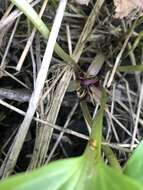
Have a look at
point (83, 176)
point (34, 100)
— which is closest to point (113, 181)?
point (83, 176)

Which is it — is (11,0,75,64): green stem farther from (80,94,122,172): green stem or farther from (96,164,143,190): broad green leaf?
(96,164,143,190): broad green leaf

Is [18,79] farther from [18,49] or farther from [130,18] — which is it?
[130,18]

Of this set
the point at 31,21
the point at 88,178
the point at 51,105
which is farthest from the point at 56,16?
the point at 88,178

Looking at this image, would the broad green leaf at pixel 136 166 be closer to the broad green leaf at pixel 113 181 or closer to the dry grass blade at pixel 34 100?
the broad green leaf at pixel 113 181

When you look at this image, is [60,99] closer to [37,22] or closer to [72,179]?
[37,22]

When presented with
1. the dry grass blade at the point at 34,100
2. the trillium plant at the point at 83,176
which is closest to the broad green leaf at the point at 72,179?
the trillium plant at the point at 83,176

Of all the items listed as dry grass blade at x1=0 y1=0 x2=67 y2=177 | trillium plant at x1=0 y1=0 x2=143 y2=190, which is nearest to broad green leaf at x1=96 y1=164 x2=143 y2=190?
trillium plant at x1=0 y1=0 x2=143 y2=190

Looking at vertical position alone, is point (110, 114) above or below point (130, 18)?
below
